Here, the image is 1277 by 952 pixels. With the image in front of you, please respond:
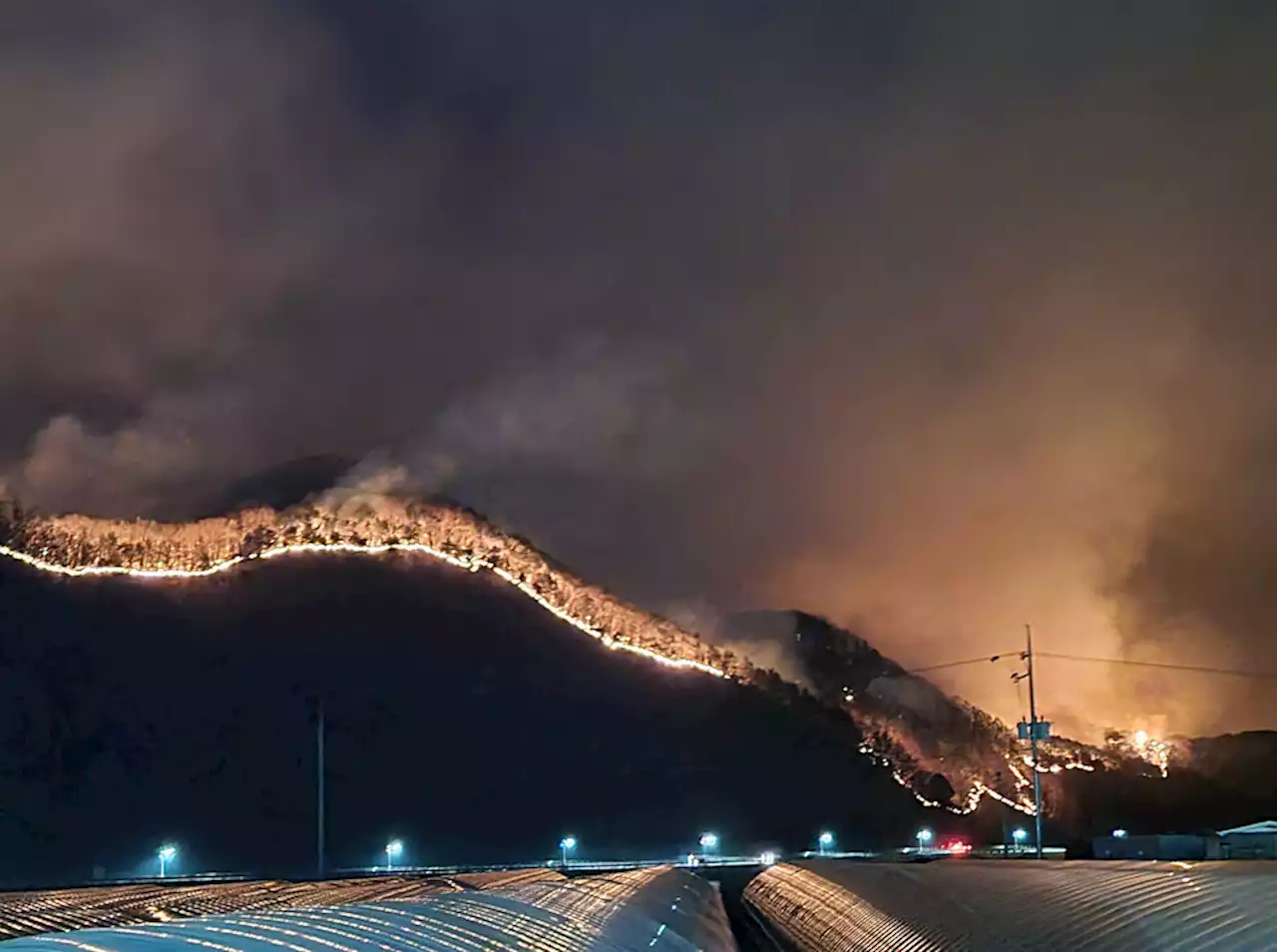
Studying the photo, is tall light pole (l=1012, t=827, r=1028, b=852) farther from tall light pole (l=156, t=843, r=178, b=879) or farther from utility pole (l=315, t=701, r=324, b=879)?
tall light pole (l=156, t=843, r=178, b=879)

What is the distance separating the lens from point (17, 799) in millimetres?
61062

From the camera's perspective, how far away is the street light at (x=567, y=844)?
66.8 m

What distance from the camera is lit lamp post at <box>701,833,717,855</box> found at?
2793 inches

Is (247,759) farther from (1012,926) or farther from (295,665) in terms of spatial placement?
(1012,926)

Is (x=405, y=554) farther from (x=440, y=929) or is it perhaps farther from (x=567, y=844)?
(x=440, y=929)

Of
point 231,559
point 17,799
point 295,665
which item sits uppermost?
point 231,559

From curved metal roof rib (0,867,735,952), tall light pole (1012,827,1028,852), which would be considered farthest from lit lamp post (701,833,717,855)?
curved metal roof rib (0,867,735,952)

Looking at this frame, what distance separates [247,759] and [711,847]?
79.9ft

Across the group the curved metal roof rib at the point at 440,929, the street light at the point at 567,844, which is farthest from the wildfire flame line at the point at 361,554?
the curved metal roof rib at the point at 440,929

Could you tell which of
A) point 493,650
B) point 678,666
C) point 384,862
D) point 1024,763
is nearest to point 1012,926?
point 384,862

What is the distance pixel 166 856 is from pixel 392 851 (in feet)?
32.6

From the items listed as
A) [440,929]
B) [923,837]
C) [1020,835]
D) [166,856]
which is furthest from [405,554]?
[440,929]

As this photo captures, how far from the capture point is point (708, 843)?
71.2m

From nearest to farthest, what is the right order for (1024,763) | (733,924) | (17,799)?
1. (733,924)
2. (17,799)
3. (1024,763)
